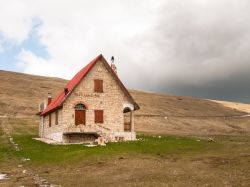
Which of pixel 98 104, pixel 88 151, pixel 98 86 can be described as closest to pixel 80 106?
pixel 98 104

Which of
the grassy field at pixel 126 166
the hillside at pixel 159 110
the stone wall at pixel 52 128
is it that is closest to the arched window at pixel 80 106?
the stone wall at pixel 52 128

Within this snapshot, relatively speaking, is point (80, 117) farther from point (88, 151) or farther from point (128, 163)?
point (128, 163)

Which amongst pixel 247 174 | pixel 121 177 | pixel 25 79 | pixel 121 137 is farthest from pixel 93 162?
pixel 25 79

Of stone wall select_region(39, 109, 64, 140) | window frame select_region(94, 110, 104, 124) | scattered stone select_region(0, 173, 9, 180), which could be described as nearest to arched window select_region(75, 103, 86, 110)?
window frame select_region(94, 110, 104, 124)

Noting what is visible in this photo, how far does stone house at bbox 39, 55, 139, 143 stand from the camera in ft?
146

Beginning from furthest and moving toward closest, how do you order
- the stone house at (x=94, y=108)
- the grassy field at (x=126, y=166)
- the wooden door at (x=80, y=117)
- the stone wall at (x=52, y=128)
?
the stone wall at (x=52, y=128) < the wooden door at (x=80, y=117) < the stone house at (x=94, y=108) < the grassy field at (x=126, y=166)

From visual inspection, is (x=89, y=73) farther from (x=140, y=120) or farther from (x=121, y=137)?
(x=140, y=120)

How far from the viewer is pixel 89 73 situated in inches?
1789

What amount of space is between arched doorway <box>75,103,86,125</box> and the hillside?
25543 millimetres

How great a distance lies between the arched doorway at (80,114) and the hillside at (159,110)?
1006 inches

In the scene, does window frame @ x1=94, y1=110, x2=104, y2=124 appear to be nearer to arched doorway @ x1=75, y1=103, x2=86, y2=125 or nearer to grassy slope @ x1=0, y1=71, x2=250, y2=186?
arched doorway @ x1=75, y1=103, x2=86, y2=125

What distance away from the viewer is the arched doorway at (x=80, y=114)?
44.6m

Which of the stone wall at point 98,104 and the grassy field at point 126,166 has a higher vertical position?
the stone wall at point 98,104

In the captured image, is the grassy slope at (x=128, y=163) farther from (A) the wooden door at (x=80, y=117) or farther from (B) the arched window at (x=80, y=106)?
(B) the arched window at (x=80, y=106)
